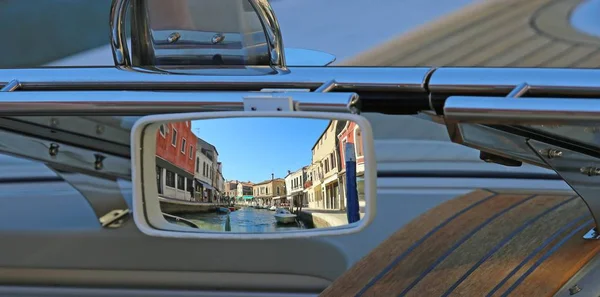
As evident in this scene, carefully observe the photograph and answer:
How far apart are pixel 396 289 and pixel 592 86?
627 mm

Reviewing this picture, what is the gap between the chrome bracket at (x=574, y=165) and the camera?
0.99 m

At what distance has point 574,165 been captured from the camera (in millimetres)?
1004

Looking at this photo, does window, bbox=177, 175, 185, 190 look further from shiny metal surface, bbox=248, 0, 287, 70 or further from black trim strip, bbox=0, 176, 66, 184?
black trim strip, bbox=0, 176, 66, 184

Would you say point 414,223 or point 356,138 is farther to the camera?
point 414,223

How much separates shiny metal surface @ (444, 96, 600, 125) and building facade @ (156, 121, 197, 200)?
1.37ft

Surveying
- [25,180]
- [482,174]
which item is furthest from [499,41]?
[25,180]

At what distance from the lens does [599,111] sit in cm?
81

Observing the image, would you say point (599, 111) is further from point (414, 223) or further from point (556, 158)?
point (414, 223)

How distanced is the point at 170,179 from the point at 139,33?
0.37m

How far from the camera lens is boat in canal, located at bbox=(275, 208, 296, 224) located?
915 millimetres

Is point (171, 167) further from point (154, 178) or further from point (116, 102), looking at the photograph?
point (116, 102)

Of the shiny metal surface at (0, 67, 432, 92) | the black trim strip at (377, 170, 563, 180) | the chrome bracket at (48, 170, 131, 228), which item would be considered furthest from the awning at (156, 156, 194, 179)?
the black trim strip at (377, 170, 563, 180)

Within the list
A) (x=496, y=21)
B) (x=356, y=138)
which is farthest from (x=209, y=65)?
(x=496, y=21)

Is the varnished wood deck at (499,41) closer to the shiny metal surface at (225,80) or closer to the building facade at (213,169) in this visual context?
the shiny metal surface at (225,80)
